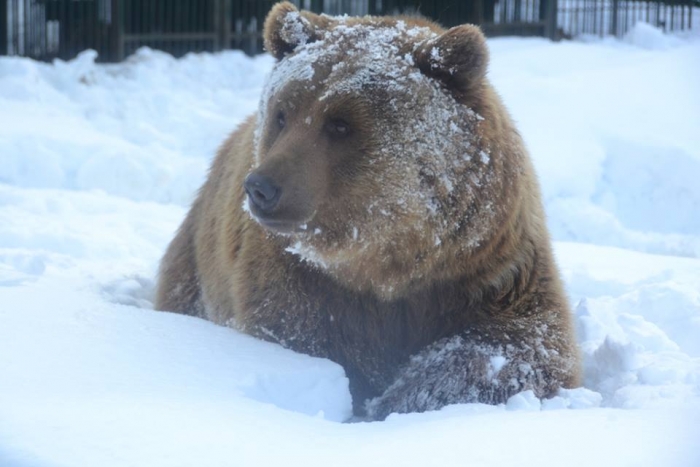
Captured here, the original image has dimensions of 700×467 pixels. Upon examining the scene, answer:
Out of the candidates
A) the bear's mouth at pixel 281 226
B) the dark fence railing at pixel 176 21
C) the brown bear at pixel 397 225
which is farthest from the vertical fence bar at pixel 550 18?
the bear's mouth at pixel 281 226

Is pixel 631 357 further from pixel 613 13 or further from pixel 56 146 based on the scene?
pixel 613 13

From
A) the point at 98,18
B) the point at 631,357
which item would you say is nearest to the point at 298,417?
the point at 631,357

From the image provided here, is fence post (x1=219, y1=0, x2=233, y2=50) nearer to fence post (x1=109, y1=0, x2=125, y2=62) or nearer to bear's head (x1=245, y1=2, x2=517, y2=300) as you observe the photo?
fence post (x1=109, y1=0, x2=125, y2=62)

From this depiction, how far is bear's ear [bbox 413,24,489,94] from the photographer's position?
3652mm

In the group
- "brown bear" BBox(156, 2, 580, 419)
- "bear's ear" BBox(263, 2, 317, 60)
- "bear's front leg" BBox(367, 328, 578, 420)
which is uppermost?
"bear's ear" BBox(263, 2, 317, 60)

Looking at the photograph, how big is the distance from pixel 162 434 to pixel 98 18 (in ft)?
40.8

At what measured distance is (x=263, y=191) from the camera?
3.38 metres

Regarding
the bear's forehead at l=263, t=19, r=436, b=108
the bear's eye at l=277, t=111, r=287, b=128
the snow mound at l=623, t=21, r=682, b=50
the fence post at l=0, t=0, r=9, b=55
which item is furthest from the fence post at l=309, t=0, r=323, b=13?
the bear's eye at l=277, t=111, r=287, b=128

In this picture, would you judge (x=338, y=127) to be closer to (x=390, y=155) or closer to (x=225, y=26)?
(x=390, y=155)

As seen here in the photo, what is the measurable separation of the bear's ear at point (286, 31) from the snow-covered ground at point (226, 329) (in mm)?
1131

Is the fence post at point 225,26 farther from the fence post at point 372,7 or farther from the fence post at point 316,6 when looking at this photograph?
the fence post at point 372,7

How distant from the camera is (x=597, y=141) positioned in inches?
388

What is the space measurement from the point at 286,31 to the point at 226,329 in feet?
3.90

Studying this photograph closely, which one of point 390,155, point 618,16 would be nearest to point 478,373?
point 390,155
